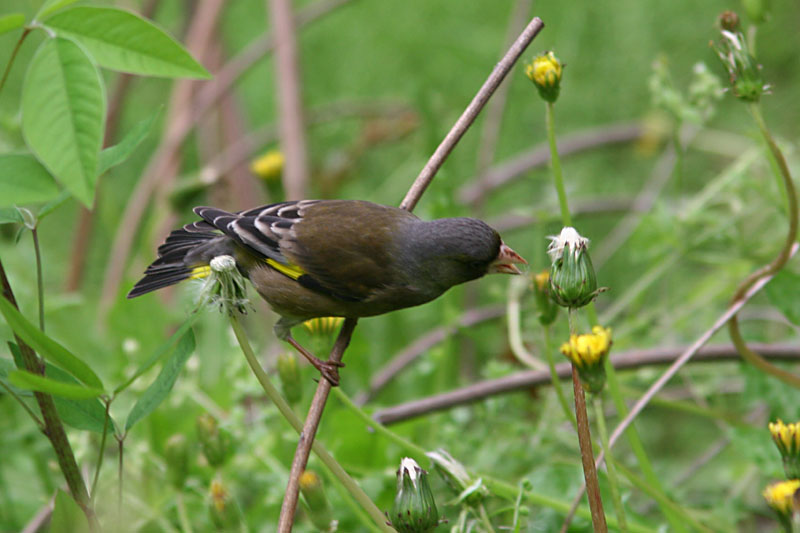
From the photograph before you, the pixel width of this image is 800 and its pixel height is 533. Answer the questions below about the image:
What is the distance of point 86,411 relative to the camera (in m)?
1.28

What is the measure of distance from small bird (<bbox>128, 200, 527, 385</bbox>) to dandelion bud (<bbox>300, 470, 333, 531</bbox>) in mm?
671

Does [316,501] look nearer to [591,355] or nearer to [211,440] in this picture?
[211,440]

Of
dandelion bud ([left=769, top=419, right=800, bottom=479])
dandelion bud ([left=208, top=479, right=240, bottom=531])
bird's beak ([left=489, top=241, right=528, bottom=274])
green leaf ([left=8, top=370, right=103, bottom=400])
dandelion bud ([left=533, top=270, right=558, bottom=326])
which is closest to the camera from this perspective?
green leaf ([left=8, top=370, right=103, bottom=400])

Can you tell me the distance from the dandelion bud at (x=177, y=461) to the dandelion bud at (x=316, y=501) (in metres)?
0.36

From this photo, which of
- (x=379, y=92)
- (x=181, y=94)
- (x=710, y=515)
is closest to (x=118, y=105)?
(x=181, y=94)


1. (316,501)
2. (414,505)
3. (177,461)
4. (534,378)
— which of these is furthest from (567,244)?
(177,461)

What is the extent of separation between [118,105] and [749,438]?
8.75 ft

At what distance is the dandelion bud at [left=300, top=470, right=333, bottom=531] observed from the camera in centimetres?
139

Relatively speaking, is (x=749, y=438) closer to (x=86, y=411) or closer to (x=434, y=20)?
(x=86, y=411)

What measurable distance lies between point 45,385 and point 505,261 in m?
1.20

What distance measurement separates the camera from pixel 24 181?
1.11 metres

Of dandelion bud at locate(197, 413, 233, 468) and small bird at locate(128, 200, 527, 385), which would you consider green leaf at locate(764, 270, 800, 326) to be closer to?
small bird at locate(128, 200, 527, 385)

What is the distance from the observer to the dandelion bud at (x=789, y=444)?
1.29 m

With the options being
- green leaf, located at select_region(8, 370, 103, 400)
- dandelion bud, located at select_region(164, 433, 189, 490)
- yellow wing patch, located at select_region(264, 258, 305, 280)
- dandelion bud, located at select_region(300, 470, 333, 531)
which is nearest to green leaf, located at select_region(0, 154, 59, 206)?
green leaf, located at select_region(8, 370, 103, 400)
